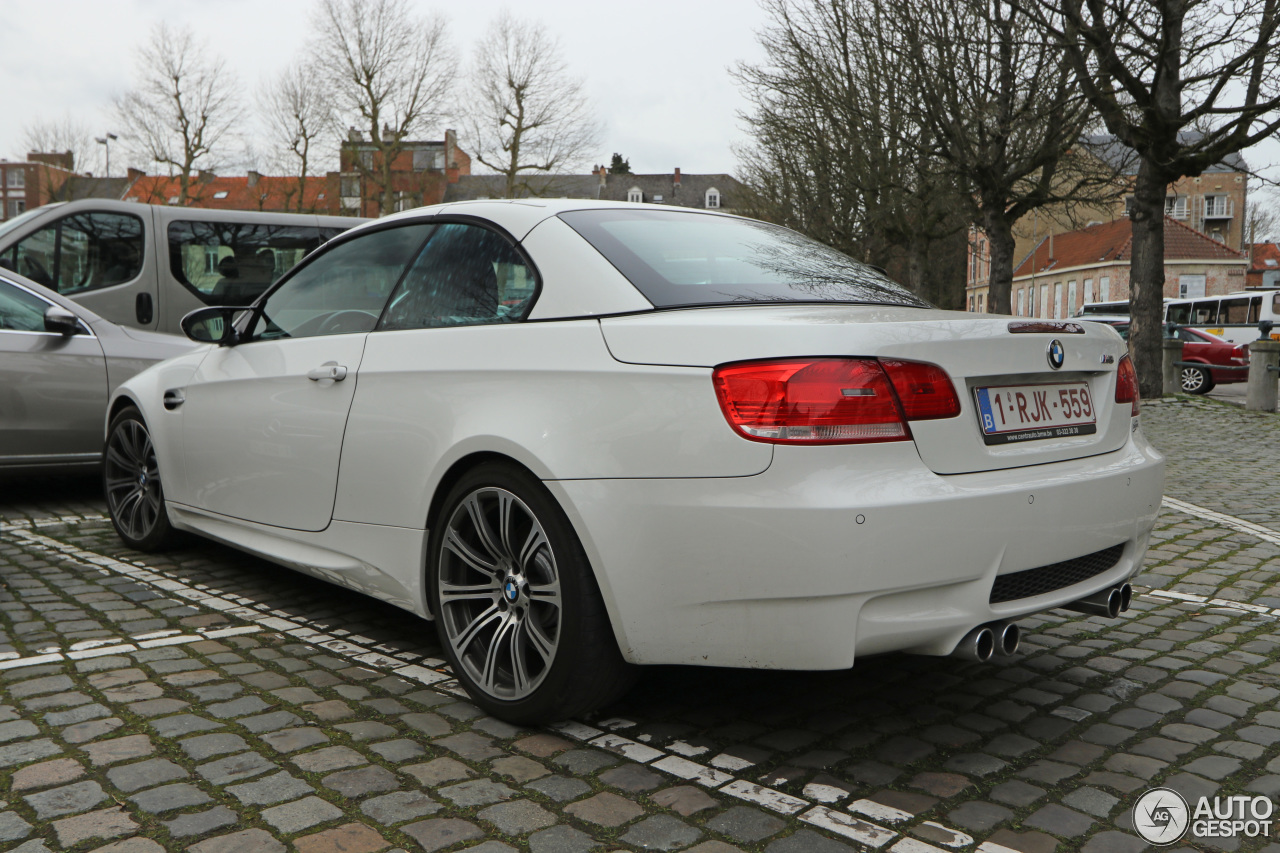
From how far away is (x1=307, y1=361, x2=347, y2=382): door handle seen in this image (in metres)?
3.69

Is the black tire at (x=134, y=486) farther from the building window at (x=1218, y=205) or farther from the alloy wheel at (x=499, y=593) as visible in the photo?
the building window at (x=1218, y=205)

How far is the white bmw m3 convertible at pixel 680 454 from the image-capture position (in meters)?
2.54

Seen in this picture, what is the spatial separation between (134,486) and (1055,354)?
4334mm

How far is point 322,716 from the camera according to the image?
315 centimetres

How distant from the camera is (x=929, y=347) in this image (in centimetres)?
269

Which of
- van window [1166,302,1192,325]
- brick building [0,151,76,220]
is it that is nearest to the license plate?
van window [1166,302,1192,325]

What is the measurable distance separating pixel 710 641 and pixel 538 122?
1703 inches

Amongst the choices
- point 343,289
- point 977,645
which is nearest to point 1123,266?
point 343,289

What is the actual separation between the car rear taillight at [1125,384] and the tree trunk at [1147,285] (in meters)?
13.9

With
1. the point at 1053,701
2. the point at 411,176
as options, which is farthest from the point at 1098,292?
the point at 1053,701

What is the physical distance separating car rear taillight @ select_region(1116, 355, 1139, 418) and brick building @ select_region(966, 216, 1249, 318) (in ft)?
186

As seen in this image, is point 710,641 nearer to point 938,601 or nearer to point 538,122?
point 938,601

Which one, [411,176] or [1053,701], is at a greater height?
[411,176]

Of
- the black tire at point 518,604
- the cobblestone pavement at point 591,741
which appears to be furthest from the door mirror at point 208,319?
the black tire at point 518,604
